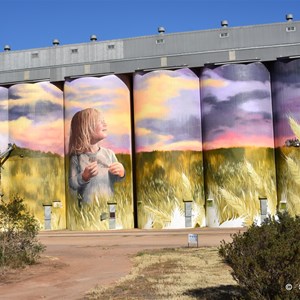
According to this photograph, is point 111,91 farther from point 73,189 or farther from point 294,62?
point 294,62

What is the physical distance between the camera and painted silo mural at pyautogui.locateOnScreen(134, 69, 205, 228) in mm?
47625

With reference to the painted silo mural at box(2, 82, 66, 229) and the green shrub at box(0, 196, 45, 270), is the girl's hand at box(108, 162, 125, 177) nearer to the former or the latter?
the painted silo mural at box(2, 82, 66, 229)

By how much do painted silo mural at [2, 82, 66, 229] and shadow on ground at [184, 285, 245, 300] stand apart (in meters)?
38.8

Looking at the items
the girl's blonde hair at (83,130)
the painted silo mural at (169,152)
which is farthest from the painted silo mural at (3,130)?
the painted silo mural at (169,152)

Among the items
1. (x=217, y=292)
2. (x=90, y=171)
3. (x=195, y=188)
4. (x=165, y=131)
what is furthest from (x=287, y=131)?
(x=217, y=292)

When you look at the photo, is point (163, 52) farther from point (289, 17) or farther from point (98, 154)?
point (289, 17)

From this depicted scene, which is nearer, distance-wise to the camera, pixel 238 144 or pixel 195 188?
pixel 238 144

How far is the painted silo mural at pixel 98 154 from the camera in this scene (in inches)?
1939

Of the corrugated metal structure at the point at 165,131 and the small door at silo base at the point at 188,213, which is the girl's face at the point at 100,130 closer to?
the corrugated metal structure at the point at 165,131

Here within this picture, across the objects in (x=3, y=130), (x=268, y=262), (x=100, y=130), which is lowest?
(x=268, y=262)

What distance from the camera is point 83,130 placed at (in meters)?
50.8

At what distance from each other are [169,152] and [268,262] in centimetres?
3820

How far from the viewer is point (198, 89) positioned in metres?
50.3

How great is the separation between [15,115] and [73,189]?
10353 mm
